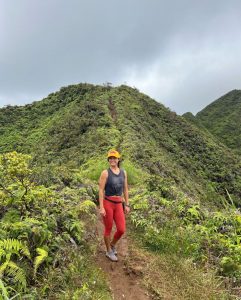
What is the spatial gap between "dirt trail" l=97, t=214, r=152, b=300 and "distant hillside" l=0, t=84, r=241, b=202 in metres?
12.4

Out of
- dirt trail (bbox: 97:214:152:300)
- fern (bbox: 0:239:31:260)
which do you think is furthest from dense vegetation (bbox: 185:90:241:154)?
fern (bbox: 0:239:31:260)

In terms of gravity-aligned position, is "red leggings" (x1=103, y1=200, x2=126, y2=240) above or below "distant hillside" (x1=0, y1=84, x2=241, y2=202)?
below

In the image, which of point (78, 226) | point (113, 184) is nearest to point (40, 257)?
point (78, 226)

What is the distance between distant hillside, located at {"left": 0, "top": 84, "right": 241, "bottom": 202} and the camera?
25.3 meters

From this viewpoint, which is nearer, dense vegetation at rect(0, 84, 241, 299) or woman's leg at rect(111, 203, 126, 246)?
dense vegetation at rect(0, 84, 241, 299)

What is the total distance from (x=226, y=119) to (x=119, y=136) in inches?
2401

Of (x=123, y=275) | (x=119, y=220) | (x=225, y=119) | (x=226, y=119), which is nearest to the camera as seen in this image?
(x=123, y=275)

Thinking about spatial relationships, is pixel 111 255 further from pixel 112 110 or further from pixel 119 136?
pixel 112 110

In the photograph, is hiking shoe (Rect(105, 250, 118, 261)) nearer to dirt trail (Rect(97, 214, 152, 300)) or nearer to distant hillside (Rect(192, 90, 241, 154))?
dirt trail (Rect(97, 214, 152, 300))

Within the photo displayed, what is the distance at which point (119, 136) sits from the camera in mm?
27578

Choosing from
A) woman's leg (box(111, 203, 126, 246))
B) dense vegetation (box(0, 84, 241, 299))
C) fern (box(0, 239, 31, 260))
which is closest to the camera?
fern (box(0, 239, 31, 260))

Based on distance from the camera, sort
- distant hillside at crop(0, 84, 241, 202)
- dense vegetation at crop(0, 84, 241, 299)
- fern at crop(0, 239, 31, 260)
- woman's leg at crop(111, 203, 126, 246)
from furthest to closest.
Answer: distant hillside at crop(0, 84, 241, 202)
woman's leg at crop(111, 203, 126, 246)
dense vegetation at crop(0, 84, 241, 299)
fern at crop(0, 239, 31, 260)

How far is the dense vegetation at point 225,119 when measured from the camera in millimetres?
71744

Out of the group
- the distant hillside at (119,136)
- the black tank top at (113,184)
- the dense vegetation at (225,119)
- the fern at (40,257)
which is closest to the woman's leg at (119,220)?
the black tank top at (113,184)
